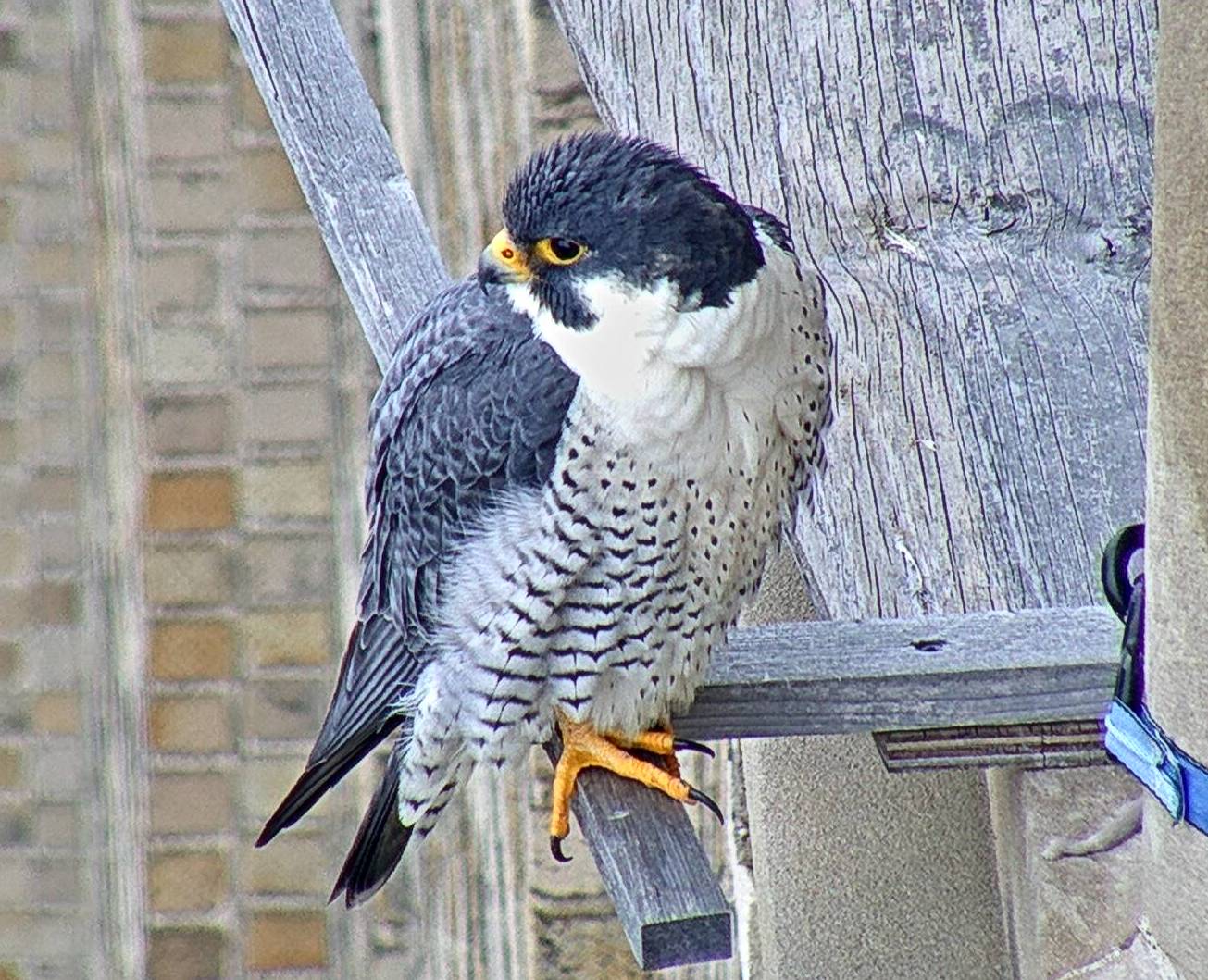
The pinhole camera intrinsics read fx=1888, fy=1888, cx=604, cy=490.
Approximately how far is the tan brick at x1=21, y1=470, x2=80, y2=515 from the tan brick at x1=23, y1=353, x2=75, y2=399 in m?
0.17

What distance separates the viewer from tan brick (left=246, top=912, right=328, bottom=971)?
382 cm

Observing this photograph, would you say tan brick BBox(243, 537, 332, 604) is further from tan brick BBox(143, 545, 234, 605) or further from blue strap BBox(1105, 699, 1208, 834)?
blue strap BBox(1105, 699, 1208, 834)

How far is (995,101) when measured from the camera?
1741 millimetres

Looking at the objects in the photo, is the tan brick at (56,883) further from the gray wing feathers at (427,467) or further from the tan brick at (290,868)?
the gray wing feathers at (427,467)

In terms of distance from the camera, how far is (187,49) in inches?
139

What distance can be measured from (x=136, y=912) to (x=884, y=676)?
287cm

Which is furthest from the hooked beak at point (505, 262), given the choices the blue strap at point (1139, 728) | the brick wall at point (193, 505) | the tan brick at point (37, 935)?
the tan brick at point (37, 935)

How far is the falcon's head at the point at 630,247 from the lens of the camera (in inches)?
65.5

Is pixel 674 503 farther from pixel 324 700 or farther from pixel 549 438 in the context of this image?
pixel 324 700

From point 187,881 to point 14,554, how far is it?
2.60 feet

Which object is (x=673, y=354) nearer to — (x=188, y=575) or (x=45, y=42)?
(x=188, y=575)

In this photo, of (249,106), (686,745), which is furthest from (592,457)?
(249,106)

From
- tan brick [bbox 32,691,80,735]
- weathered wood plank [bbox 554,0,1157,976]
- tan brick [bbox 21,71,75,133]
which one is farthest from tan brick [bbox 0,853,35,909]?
weathered wood plank [bbox 554,0,1157,976]

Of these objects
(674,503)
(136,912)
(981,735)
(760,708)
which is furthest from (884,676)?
(136,912)
